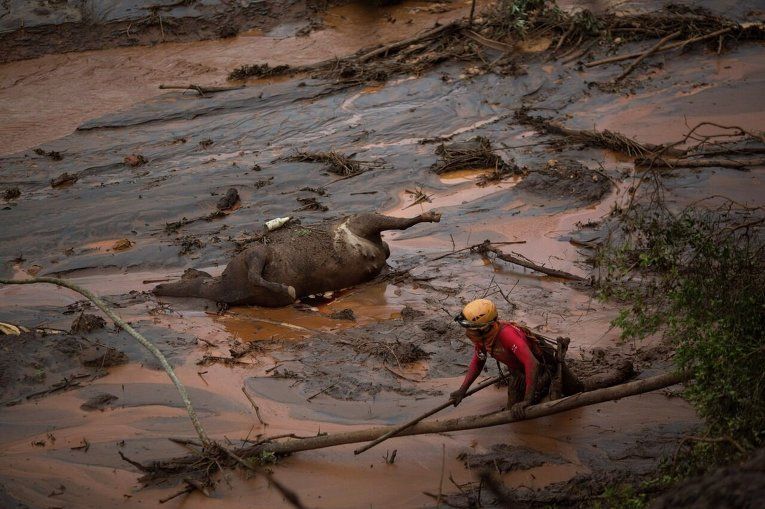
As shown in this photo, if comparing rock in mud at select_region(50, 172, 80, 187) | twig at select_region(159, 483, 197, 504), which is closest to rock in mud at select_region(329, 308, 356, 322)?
twig at select_region(159, 483, 197, 504)

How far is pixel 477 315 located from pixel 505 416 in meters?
0.64

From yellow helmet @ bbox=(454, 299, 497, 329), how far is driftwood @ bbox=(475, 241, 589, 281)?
2758mm

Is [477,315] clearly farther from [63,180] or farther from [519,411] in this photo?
[63,180]

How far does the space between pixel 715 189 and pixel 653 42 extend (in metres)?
4.59

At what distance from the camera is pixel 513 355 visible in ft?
17.5

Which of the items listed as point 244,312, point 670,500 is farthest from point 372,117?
point 670,500

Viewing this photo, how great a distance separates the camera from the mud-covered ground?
5.21 meters

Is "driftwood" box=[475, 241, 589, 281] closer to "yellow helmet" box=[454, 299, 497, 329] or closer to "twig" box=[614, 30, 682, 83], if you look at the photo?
"yellow helmet" box=[454, 299, 497, 329]

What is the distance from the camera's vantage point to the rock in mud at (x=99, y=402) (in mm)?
5898

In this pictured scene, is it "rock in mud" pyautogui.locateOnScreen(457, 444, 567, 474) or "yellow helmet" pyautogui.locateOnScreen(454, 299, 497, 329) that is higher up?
"yellow helmet" pyautogui.locateOnScreen(454, 299, 497, 329)

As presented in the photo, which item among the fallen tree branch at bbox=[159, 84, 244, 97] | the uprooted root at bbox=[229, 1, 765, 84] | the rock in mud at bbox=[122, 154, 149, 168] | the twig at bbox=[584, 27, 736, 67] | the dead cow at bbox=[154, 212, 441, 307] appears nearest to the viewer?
the dead cow at bbox=[154, 212, 441, 307]

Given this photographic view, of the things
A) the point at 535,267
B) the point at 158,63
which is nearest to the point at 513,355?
the point at 535,267

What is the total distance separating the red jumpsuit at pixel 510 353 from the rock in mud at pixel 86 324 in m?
Result: 3.34

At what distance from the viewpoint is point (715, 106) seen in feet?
36.7
